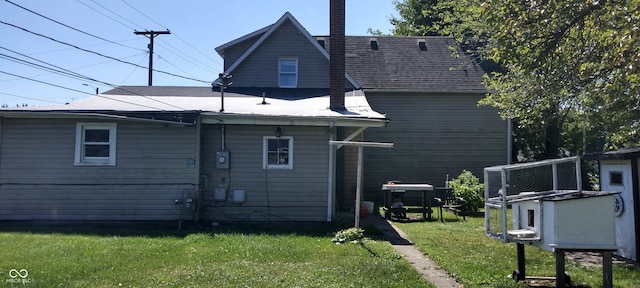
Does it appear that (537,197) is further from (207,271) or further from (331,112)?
(331,112)

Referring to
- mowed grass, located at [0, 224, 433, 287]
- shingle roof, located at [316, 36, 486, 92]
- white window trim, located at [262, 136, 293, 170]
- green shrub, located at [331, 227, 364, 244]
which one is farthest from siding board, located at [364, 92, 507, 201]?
green shrub, located at [331, 227, 364, 244]

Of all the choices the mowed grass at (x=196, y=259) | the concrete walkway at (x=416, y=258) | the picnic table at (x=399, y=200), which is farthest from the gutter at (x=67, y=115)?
the picnic table at (x=399, y=200)

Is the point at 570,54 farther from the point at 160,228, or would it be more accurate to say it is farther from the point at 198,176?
the point at 160,228

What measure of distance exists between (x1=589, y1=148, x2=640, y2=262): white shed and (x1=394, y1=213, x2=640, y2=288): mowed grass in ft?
2.32

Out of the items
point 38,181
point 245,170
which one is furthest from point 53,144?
point 245,170

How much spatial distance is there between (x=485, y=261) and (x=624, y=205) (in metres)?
2.89

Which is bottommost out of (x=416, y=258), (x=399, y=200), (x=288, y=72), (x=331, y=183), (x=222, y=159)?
(x=416, y=258)

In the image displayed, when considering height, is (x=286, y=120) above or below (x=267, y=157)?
above

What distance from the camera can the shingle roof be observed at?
19.5m

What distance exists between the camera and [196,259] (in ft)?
25.0

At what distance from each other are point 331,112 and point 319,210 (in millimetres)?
2507

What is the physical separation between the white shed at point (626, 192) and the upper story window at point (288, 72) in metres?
12.6

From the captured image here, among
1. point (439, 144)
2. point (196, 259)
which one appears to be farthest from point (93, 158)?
point (439, 144)

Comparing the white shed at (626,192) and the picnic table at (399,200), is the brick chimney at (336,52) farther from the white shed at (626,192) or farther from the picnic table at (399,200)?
the white shed at (626,192)
